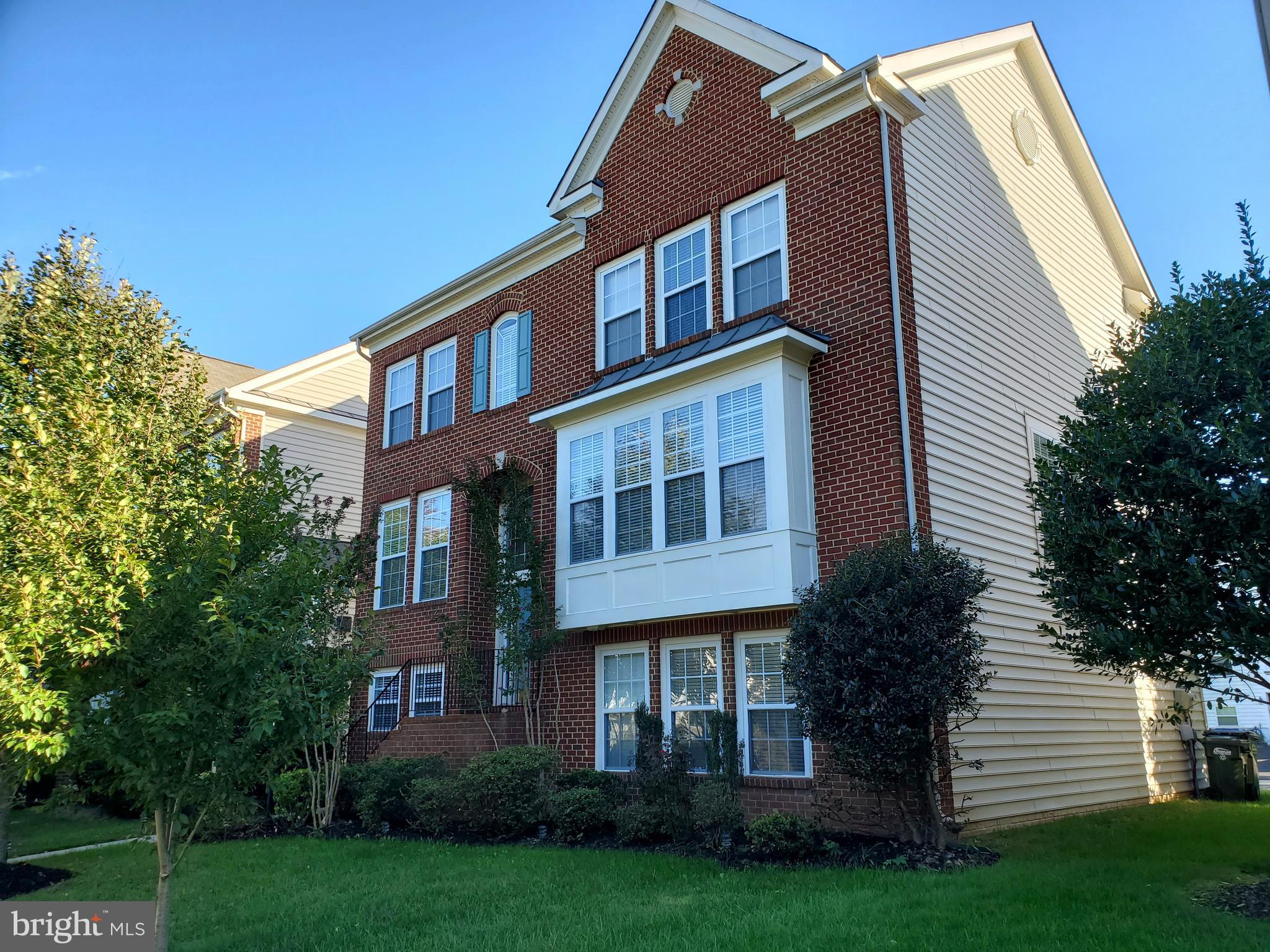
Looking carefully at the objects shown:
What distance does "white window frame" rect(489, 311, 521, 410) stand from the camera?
1669cm

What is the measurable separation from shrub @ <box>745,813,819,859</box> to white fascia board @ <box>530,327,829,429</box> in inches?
206

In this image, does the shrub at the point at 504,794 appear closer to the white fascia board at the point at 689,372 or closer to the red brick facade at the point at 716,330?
the red brick facade at the point at 716,330

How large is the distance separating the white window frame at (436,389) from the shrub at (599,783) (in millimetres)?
7207

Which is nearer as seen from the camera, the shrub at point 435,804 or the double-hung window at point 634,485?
the shrub at point 435,804

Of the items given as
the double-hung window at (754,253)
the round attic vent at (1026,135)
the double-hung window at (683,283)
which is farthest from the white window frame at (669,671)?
the round attic vent at (1026,135)

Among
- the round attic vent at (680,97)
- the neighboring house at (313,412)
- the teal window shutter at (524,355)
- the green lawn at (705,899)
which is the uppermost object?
the round attic vent at (680,97)

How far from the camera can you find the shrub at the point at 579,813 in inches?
452

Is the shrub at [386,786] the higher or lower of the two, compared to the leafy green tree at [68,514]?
lower

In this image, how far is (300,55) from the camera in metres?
8.80

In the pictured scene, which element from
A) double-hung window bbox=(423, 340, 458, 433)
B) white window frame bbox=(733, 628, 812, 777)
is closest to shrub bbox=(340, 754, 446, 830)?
white window frame bbox=(733, 628, 812, 777)

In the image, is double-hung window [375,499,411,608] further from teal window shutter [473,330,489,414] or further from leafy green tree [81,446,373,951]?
leafy green tree [81,446,373,951]

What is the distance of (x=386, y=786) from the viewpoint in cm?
1346

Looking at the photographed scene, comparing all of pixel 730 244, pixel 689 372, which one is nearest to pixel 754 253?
pixel 730 244

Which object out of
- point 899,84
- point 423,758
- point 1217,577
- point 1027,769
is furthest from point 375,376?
point 1217,577
